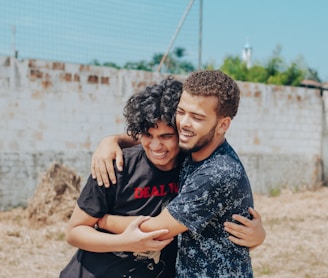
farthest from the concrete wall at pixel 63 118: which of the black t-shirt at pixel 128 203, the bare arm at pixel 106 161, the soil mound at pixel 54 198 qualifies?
the black t-shirt at pixel 128 203

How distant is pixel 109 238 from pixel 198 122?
592mm

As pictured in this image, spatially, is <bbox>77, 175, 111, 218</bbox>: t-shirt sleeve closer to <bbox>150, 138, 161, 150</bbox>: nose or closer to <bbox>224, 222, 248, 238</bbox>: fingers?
<bbox>150, 138, 161, 150</bbox>: nose

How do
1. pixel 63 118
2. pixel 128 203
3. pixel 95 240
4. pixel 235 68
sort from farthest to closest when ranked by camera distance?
1. pixel 235 68
2. pixel 63 118
3. pixel 128 203
4. pixel 95 240

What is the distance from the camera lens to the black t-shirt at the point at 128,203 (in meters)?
2.17

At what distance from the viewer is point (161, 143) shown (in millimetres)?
2213

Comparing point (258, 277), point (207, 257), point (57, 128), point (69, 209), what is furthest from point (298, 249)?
point (207, 257)

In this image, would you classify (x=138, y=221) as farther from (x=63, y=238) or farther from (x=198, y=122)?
(x=63, y=238)

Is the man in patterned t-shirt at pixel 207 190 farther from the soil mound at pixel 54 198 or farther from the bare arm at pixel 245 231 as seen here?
the soil mound at pixel 54 198

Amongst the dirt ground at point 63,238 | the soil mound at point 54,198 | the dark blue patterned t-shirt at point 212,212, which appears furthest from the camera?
the soil mound at point 54,198

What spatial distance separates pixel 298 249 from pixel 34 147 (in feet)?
12.8

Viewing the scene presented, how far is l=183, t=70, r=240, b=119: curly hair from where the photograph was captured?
2.02 metres

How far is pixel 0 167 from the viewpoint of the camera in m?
7.19

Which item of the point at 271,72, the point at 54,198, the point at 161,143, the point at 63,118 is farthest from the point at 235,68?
the point at 161,143

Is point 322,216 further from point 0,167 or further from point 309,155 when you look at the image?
point 0,167
